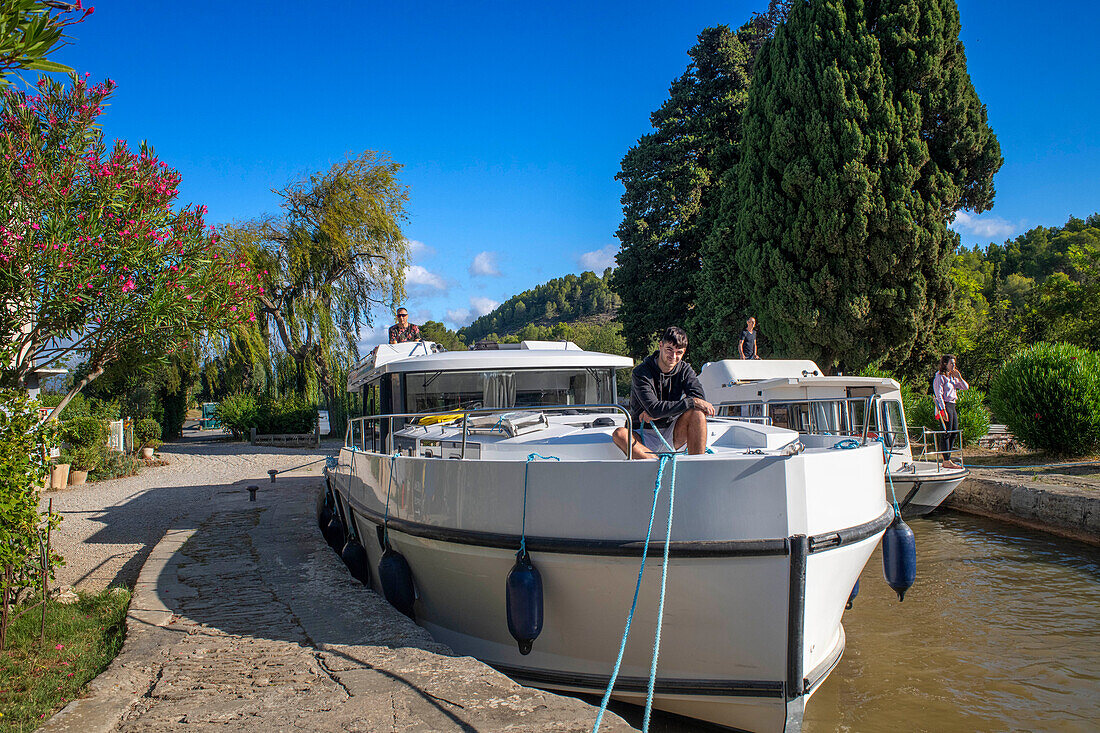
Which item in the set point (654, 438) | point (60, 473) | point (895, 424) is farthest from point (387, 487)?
point (60, 473)

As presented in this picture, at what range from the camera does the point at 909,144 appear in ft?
57.4

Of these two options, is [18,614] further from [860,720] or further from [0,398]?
[860,720]

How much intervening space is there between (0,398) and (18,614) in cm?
137

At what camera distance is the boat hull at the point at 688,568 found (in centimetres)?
387

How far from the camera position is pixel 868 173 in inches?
680

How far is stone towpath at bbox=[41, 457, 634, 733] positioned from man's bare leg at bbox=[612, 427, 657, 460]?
5.02ft

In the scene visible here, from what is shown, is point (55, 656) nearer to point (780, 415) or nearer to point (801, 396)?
point (780, 415)

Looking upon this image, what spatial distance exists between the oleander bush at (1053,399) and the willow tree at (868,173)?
5.03 meters

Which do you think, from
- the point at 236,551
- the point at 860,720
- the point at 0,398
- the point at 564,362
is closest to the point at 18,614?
the point at 0,398

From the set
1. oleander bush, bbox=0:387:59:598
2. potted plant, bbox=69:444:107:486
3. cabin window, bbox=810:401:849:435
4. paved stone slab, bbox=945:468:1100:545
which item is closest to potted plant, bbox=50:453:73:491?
potted plant, bbox=69:444:107:486

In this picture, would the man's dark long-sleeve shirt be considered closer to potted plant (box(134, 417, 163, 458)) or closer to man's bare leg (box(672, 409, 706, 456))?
man's bare leg (box(672, 409, 706, 456))

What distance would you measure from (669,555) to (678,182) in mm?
21540

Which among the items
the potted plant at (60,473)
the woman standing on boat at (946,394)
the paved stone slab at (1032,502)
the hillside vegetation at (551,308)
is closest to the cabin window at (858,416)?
the woman standing on boat at (946,394)

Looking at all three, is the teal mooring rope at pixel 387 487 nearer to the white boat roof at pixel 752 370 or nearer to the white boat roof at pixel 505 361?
the white boat roof at pixel 505 361
